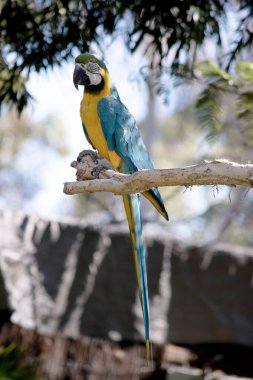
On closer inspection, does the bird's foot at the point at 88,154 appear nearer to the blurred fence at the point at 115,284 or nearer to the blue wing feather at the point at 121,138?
the blue wing feather at the point at 121,138

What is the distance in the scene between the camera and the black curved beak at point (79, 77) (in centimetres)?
215

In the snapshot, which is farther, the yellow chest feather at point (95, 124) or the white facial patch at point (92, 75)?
the yellow chest feather at point (95, 124)

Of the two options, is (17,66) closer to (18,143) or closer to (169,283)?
(169,283)

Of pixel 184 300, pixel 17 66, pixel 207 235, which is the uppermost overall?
pixel 207 235

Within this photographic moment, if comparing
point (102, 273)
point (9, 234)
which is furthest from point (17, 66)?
point (102, 273)

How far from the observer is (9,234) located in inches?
141

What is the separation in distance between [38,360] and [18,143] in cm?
686

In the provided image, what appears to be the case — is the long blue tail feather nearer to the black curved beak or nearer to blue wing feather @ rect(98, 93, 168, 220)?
blue wing feather @ rect(98, 93, 168, 220)

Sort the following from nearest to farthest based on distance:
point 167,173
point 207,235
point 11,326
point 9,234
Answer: point 167,173 → point 9,234 → point 11,326 → point 207,235

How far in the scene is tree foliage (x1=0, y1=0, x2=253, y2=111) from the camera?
256 cm

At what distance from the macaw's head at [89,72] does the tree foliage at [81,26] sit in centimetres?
35

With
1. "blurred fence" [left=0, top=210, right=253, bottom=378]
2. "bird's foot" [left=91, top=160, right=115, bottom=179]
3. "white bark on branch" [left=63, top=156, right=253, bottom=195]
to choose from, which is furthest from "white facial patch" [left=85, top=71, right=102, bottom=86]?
"blurred fence" [left=0, top=210, right=253, bottom=378]

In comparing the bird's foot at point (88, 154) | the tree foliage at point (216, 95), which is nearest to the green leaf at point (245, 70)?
the tree foliage at point (216, 95)

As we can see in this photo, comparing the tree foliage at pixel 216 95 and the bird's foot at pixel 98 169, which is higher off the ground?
the tree foliage at pixel 216 95
